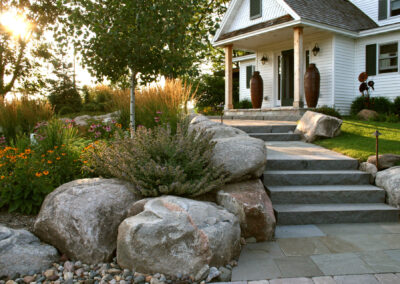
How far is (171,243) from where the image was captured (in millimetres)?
2412

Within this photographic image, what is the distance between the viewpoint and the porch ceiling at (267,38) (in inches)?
410

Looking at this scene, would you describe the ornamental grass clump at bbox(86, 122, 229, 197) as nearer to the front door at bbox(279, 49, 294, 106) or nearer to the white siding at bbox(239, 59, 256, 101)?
the front door at bbox(279, 49, 294, 106)

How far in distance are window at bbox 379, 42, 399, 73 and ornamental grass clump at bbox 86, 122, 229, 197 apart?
31.2 feet

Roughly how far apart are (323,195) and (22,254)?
331cm

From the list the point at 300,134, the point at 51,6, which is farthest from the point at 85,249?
the point at 51,6

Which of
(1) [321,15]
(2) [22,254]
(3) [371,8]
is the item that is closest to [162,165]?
(2) [22,254]

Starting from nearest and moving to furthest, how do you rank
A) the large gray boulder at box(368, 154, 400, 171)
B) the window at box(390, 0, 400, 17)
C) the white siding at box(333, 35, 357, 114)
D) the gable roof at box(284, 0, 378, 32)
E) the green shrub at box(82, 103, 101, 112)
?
the large gray boulder at box(368, 154, 400, 171)
the gable roof at box(284, 0, 378, 32)
the white siding at box(333, 35, 357, 114)
the window at box(390, 0, 400, 17)
the green shrub at box(82, 103, 101, 112)

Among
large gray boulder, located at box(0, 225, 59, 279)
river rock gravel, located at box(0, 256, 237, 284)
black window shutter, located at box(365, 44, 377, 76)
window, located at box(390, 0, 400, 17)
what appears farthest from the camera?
window, located at box(390, 0, 400, 17)

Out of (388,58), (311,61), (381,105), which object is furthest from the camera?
(311,61)

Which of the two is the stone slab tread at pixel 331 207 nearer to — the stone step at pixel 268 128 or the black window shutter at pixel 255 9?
the stone step at pixel 268 128

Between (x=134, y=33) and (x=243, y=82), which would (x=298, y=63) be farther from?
(x=243, y=82)

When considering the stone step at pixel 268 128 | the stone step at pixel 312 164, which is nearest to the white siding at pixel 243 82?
the stone step at pixel 268 128

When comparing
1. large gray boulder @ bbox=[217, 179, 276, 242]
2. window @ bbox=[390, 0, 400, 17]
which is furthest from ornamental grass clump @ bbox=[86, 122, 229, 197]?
window @ bbox=[390, 0, 400, 17]

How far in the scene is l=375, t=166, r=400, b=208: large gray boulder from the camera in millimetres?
3842
